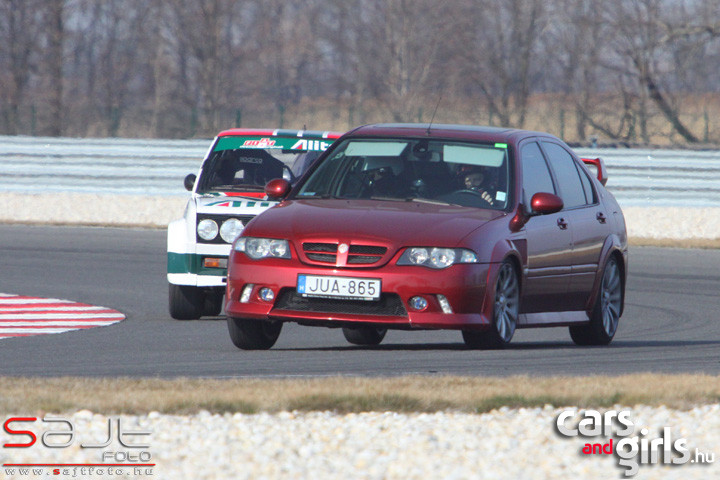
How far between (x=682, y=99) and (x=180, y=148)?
18.6m

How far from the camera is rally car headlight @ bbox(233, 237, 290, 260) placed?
8.82 meters

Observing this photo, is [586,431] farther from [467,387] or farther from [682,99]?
[682,99]

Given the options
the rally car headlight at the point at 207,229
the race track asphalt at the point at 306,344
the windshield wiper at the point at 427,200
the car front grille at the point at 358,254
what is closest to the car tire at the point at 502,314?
the race track asphalt at the point at 306,344

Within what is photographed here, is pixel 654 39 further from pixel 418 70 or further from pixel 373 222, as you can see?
pixel 373 222

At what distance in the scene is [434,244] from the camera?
8.63 m

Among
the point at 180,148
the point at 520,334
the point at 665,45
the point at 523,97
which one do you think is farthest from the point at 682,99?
the point at 520,334

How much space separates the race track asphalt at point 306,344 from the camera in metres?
8.78

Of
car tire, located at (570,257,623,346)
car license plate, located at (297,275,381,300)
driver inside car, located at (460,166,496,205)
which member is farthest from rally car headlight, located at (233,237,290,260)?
car tire, located at (570,257,623,346)

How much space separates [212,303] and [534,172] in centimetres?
376

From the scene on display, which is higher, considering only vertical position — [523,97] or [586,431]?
[586,431]

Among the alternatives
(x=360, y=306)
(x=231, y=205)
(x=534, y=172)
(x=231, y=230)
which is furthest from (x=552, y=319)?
(x=231, y=205)

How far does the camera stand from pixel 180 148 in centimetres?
2466

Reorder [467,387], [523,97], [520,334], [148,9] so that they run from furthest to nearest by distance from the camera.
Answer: [148,9] < [523,97] < [520,334] < [467,387]

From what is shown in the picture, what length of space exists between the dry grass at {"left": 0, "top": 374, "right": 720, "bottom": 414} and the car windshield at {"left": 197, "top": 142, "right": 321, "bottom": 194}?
5145 mm
